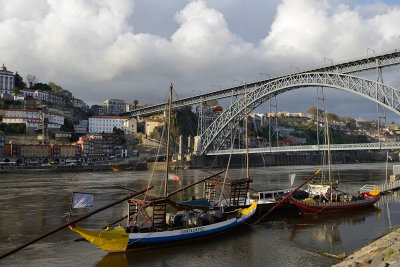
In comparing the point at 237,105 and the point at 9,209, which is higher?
the point at 237,105

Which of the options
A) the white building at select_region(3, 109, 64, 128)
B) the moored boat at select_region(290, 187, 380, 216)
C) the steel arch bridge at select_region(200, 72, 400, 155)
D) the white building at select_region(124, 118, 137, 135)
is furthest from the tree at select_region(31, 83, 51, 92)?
the moored boat at select_region(290, 187, 380, 216)

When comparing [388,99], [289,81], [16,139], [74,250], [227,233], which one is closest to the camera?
[74,250]

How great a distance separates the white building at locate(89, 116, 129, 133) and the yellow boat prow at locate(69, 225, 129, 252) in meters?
93.5

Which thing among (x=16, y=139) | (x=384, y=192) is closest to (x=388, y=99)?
(x=384, y=192)

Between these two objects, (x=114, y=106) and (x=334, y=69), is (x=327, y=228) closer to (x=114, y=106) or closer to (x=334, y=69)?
(x=334, y=69)

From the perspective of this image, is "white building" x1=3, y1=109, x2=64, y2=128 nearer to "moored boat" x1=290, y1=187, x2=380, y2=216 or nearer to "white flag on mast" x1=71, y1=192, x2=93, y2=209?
"moored boat" x1=290, y1=187, x2=380, y2=216

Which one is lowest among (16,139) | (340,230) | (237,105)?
(340,230)

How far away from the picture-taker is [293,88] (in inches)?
2238

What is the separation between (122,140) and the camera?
93.9 metres

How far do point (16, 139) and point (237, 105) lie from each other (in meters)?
53.3

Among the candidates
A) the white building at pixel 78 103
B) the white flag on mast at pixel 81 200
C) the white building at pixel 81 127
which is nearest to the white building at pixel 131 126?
the white building at pixel 81 127

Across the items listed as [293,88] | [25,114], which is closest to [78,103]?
[25,114]

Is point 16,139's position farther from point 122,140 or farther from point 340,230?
point 340,230

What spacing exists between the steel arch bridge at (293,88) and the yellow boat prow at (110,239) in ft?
123
